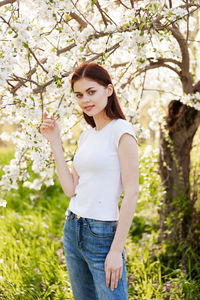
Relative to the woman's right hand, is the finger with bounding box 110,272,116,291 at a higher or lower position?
lower

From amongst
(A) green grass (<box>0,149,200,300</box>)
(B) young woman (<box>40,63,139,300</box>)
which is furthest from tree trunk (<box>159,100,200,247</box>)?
(B) young woman (<box>40,63,139,300</box>)

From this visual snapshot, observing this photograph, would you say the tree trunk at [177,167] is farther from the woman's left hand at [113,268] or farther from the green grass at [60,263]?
the woman's left hand at [113,268]

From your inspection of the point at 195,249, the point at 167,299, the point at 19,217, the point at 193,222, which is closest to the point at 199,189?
the point at 193,222

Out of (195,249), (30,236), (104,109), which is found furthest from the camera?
(30,236)

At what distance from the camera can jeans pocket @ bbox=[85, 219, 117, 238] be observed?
158 centimetres

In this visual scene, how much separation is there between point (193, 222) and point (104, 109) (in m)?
1.72

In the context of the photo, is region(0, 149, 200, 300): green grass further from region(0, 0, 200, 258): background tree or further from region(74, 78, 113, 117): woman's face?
region(74, 78, 113, 117): woman's face

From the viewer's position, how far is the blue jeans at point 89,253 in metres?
1.57

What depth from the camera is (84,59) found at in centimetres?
198

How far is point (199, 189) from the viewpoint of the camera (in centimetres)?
309

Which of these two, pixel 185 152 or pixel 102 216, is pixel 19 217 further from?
pixel 102 216

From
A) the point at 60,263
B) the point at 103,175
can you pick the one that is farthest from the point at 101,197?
the point at 60,263

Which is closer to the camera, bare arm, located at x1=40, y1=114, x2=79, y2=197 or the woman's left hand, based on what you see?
the woman's left hand

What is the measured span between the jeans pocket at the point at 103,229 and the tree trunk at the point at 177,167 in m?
1.53
